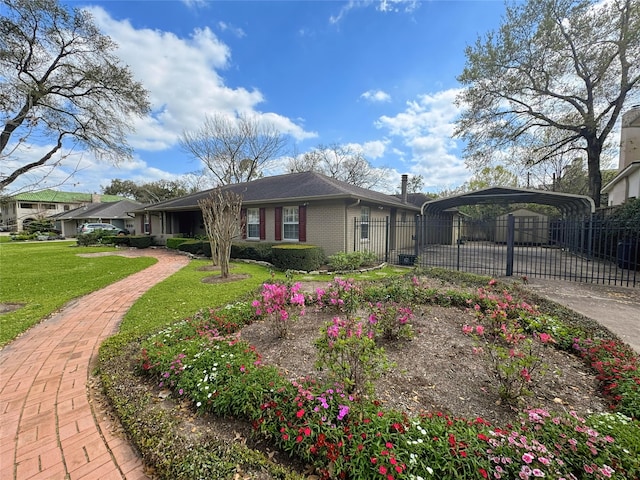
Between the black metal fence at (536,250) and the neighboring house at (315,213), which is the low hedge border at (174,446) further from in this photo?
the neighboring house at (315,213)

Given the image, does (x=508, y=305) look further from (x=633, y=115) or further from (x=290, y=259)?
(x=633, y=115)

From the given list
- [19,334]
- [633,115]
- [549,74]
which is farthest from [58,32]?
[633,115]

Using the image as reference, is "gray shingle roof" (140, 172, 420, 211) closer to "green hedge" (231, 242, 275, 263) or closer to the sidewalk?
"green hedge" (231, 242, 275, 263)

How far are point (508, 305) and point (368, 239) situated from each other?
7.78 metres

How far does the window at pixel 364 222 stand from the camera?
11.3 meters

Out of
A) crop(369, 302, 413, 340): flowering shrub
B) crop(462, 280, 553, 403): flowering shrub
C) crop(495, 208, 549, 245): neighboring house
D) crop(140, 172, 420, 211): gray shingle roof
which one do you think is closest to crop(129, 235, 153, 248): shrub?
crop(140, 172, 420, 211): gray shingle roof

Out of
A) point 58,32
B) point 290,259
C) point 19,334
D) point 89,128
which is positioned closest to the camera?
point 19,334

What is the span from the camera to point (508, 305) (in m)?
4.11

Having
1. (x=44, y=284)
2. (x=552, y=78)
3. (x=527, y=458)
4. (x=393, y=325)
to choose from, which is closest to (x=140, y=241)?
(x=44, y=284)

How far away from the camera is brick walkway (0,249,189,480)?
1.83 m

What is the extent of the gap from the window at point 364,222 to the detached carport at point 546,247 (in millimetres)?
2189

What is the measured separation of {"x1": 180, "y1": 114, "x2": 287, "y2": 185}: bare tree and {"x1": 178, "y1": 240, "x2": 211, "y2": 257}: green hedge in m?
13.5

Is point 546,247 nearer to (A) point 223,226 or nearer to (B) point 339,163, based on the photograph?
(A) point 223,226

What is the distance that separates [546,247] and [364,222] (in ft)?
19.4
